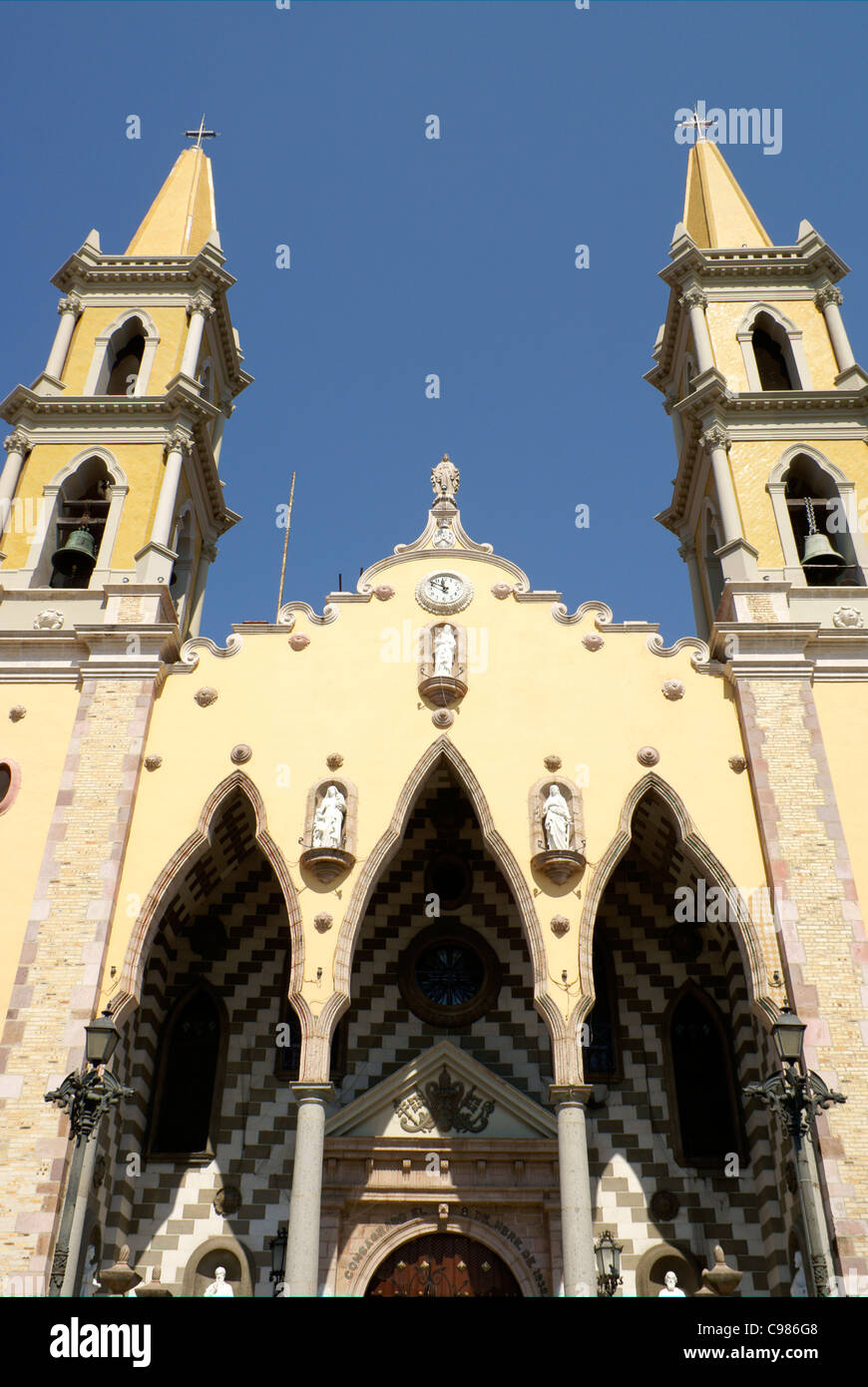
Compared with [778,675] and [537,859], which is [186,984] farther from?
[778,675]

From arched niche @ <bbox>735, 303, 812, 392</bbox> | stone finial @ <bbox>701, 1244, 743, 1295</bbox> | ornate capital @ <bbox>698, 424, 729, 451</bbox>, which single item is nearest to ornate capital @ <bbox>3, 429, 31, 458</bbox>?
ornate capital @ <bbox>698, 424, 729, 451</bbox>

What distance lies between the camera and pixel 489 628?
64.2 feet

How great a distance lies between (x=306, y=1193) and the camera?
1486 centimetres

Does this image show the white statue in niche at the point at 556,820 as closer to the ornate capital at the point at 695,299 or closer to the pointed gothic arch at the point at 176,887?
the pointed gothic arch at the point at 176,887

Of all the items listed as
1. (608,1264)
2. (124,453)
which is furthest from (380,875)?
(124,453)

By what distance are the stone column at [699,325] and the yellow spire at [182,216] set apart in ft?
34.6

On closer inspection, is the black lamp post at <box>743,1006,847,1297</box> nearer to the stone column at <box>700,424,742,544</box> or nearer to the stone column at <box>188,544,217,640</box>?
the stone column at <box>700,424,742,544</box>

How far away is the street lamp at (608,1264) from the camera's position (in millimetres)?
15992

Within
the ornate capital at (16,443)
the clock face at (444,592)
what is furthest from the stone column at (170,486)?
the clock face at (444,592)

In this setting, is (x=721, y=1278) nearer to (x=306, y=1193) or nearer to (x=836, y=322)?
(x=306, y=1193)

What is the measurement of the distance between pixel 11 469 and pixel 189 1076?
11.6m

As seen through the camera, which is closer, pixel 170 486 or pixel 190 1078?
pixel 190 1078

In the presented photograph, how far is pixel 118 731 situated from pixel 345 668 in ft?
12.2
